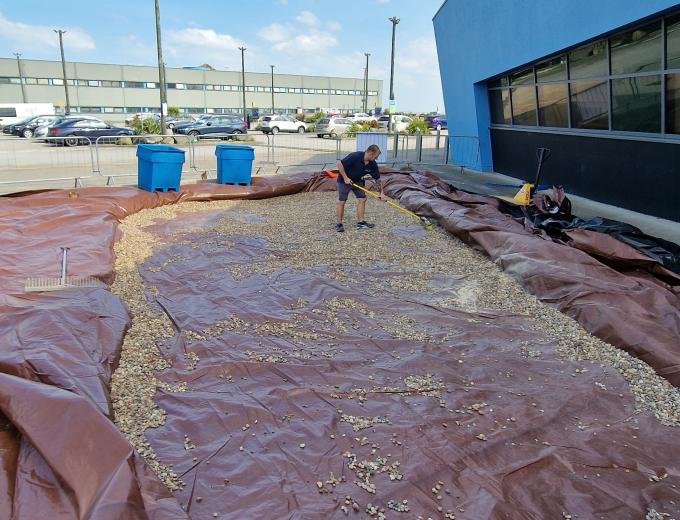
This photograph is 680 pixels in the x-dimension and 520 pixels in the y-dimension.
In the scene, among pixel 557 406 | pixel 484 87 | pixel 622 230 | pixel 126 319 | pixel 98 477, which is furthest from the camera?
pixel 484 87

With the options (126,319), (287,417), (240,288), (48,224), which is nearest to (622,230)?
(240,288)

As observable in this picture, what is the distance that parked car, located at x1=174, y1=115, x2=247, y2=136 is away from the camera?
107 ft

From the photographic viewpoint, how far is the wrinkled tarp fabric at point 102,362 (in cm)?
226

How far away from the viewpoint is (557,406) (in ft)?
11.5

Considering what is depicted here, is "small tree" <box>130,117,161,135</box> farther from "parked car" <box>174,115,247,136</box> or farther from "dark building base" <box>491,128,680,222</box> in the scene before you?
"dark building base" <box>491,128,680,222</box>

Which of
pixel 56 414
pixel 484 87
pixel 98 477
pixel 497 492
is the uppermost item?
pixel 484 87

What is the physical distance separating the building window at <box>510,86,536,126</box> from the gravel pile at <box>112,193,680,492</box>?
5101 millimetres

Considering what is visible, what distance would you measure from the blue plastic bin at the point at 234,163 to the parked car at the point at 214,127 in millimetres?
20365

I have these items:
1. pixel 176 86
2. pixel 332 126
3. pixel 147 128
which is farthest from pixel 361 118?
pixel 176 86

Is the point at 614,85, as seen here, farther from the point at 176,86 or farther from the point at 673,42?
the point at 176,86

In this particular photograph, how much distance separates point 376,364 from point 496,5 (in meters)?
12.0

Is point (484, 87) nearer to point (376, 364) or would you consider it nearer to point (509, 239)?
point (509, 239)

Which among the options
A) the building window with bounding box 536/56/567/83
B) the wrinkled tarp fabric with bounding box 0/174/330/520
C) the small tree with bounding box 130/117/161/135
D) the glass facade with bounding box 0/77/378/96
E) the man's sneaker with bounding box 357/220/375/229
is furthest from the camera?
the glass facade with bounding box 0/77/378/96

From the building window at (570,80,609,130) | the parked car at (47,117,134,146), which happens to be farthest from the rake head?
the parked car at (47,117,134,146)
